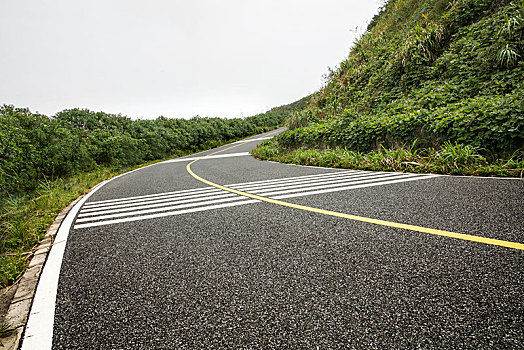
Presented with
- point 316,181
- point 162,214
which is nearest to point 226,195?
point 162,214

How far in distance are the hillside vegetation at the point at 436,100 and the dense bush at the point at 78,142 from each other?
327 inches

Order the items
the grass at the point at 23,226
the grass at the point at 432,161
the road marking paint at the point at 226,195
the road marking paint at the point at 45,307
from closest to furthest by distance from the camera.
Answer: the road marking paint at the point at 45,307 < the grass at the point at 23,226 < the road marking paint at the point at 226,195 < the grass at the point at 432,161

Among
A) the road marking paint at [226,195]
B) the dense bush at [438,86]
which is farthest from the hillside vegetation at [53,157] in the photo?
the dense bush at [438,86]

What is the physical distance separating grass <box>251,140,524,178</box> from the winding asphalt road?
3.99 ft

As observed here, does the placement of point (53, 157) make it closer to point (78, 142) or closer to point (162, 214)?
point (78, 142)

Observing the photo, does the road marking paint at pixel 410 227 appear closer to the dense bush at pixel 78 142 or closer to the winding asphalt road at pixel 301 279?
the winding asphalt road at pixel 301 279

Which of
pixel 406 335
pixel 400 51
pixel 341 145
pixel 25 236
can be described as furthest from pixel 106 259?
pixel 400 51

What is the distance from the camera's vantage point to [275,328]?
1.70 meters

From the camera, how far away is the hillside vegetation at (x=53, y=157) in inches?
156

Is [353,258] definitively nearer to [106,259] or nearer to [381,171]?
[106,259]

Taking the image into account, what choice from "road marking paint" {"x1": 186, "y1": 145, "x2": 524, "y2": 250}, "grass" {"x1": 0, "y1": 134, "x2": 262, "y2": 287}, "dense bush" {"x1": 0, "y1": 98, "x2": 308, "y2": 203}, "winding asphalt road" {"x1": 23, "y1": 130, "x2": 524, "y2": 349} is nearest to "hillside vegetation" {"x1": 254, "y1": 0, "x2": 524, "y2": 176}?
"winding asphalt road" {"x1": 23, "y1": 130, "x2": 524, "y2": 349}

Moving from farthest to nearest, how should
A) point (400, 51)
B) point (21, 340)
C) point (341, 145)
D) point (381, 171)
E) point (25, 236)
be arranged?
point (400, 51), point (341, 145), point (381, 171), point (25, 236), point (21, 340)

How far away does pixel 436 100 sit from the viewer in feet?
27.3

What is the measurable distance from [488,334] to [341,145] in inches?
343
